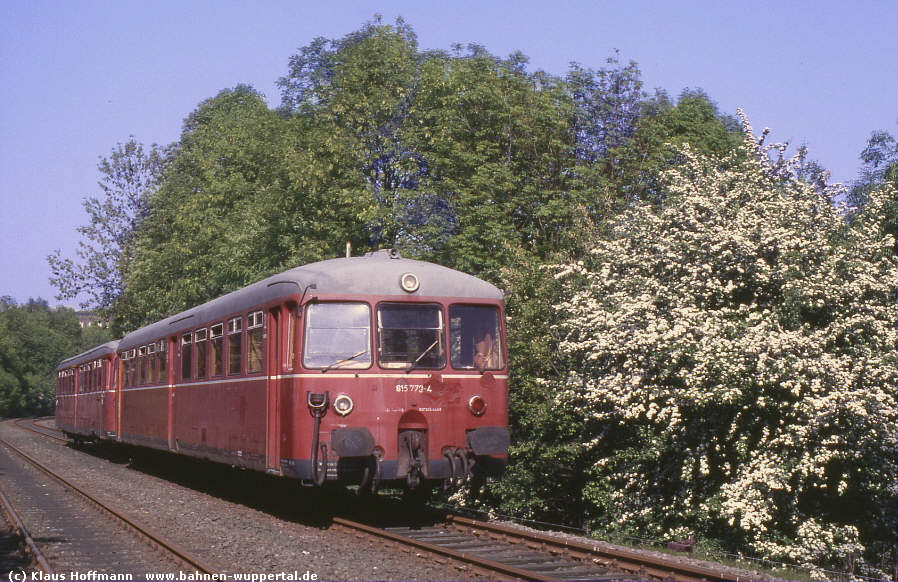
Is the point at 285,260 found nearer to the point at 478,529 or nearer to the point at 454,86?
the point at 454,86

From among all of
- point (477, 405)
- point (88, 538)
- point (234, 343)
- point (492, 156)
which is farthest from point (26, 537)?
point (492, 156)

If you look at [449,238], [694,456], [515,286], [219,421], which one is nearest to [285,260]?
[449,238]

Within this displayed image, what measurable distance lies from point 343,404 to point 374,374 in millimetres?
527

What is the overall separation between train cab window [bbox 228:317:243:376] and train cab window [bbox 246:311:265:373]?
1.36ft

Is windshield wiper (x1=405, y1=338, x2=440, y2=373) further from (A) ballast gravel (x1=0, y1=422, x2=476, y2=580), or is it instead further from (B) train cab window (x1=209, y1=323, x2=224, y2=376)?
(B) train cab window (x1=209, y1=323, x2=224, y2=376)

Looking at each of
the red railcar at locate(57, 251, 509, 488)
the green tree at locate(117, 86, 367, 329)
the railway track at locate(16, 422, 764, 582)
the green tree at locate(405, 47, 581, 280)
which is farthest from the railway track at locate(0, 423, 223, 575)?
the green tree at locate(117, 86, 367, 329)

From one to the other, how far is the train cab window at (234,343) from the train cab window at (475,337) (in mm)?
3412

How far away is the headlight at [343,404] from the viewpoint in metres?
11.7

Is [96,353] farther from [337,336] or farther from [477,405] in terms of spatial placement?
[477,405]

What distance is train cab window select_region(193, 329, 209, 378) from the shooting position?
52.8 feet

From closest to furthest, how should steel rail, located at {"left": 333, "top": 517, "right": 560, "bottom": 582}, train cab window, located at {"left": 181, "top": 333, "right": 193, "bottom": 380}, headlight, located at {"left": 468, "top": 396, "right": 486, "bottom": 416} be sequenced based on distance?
steel rail, located at {"left": 333, "top": 517, "right": 560, "bottom": 582} < headlight, located at {"left": 468, "top": 396, "right": 486, "bottom": 416} < train cab window, located at {"left": 181, "top": 333, "right": 193, "bottom": 380}

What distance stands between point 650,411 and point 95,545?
801 cm

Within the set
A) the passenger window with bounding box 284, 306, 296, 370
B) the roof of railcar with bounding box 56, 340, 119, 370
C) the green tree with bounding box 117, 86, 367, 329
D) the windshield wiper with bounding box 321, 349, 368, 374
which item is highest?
the green tree with bounding box 117, 86, 367, 329

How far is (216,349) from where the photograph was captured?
15508 mm
